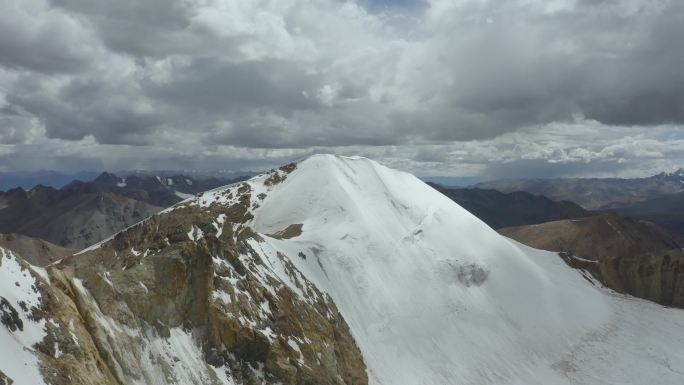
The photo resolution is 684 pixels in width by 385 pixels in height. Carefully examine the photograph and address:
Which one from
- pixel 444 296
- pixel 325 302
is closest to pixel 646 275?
pixel 444 296

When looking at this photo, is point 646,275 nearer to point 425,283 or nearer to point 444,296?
point 444,296

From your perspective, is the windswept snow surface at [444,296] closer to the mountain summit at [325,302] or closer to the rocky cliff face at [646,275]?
the mountain summit at [325,302]

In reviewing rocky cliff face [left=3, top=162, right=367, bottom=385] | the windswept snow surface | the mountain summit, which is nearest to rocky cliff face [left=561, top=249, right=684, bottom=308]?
the mountain summit

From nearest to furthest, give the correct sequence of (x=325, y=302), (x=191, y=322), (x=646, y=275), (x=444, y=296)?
(x=191, y=322), (x=325, y=302), (x=444, y=296), (x=646, y=275)

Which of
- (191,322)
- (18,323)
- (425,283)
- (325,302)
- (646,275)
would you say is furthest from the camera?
(646,275)

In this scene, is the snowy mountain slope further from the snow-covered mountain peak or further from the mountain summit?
the snow-covered mountain peak

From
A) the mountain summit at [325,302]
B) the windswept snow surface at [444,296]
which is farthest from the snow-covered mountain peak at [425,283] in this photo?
the mountain summit at [325,302]

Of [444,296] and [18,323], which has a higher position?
[18,323]
